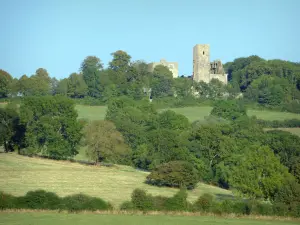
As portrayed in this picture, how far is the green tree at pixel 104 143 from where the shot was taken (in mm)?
71375

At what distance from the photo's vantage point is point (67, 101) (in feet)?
254

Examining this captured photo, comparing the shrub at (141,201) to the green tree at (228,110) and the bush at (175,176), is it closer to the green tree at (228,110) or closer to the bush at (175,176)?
the bush at (175,176)

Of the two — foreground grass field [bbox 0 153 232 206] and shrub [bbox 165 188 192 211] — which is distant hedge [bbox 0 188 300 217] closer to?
shrub [bbox 165 188 192 211]

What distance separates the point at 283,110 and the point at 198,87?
13.4 metres

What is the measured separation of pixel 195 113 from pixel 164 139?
1259 inches

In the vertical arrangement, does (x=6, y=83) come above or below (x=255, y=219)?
above

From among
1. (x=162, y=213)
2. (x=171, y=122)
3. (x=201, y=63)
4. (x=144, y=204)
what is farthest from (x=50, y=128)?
(x=201, y=63)

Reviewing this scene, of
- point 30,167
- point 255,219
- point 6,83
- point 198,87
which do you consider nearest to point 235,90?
point 198,87

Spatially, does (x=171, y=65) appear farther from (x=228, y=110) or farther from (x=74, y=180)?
(x=74, y=180)

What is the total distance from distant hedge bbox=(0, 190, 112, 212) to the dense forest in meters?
10.8

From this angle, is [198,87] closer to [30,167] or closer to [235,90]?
[235,90]

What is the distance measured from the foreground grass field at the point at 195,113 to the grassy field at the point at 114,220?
2165 inches

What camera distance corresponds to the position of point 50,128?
73.3 metres

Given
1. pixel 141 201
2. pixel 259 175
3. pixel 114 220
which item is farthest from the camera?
pixel 259 175
